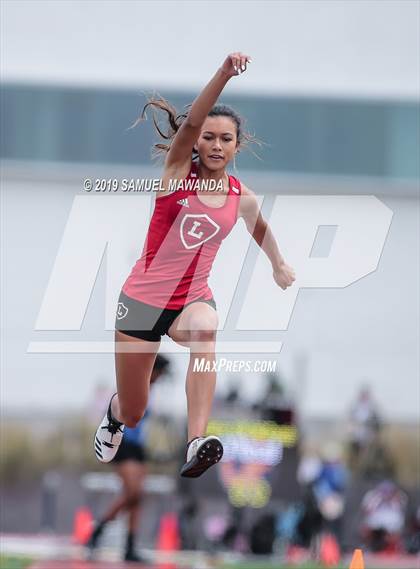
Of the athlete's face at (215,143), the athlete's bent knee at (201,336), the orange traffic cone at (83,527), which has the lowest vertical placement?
the orange traffic cone at (83,527)

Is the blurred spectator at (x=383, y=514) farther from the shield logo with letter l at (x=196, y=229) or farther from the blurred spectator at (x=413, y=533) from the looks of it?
the shield logo with letter l at (x=196, y=229)

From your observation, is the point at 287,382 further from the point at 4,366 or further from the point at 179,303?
the point at 179,303

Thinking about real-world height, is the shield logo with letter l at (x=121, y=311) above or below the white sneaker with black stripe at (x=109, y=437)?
above

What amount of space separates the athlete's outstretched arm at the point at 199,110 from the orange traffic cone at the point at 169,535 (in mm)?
5746

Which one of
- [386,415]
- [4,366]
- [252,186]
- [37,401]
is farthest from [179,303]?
[386,415]

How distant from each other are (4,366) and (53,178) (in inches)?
49.3

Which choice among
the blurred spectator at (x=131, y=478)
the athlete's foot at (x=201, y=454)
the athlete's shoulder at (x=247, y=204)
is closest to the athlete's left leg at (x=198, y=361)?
the athlete's foot at (x=201, y=454)

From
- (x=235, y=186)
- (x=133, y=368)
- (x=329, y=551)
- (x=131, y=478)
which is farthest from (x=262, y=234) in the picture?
(x=329, y=551)

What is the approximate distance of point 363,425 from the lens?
40.8 feet

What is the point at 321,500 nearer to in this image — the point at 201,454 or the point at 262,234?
the point at 262,234

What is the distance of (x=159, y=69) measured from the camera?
816 cm

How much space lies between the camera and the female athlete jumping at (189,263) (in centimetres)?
623

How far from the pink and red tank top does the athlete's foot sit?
0.62 metres

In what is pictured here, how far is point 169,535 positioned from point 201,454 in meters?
5.89
